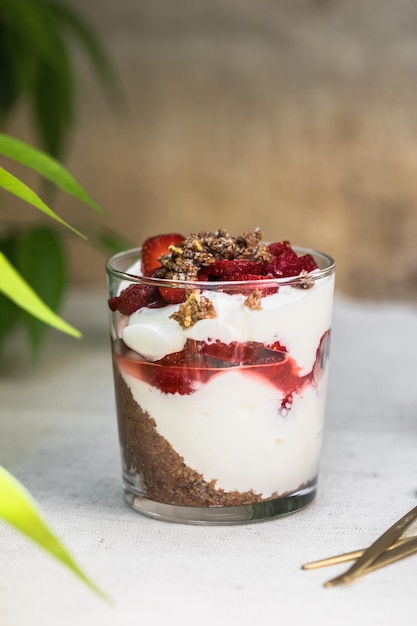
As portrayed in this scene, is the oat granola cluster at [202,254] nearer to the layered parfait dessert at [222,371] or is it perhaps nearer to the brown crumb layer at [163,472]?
the layered parfait dessert at [222,371]

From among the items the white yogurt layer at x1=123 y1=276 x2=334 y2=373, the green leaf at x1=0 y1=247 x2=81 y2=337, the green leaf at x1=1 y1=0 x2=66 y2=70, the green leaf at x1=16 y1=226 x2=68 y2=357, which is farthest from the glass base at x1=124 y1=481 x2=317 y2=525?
the green leaf at x1=1 y1=0 x2=66 y2=70

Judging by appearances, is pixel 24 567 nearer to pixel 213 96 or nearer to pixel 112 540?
pixel 112 540

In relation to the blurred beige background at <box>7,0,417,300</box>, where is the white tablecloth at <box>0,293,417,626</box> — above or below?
below

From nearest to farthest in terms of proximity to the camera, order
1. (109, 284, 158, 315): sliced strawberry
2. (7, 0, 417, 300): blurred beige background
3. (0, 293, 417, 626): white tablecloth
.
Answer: (0, 293, 417, 626): white tablecloth < (109, 284, 158, 315): sliced strawberry < (7, 0, 417, 300): blurred beige background

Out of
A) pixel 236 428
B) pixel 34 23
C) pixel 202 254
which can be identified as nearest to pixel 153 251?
pixel 202 254

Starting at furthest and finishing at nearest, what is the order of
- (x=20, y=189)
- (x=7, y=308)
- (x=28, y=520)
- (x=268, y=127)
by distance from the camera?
(x=268, y=127) → (x=7, y=308) → (x=20, y=189) → (x=28, y=520)

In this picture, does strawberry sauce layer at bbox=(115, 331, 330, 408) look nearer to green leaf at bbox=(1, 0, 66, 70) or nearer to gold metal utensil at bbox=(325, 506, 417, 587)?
gold metal utensil at bbox=(325, 506, 417, 587)

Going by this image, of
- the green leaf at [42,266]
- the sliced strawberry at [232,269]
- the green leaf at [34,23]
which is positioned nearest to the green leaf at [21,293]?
the sliced strawberry at [232,269]

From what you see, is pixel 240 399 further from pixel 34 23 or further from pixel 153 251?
pixel 34 23
